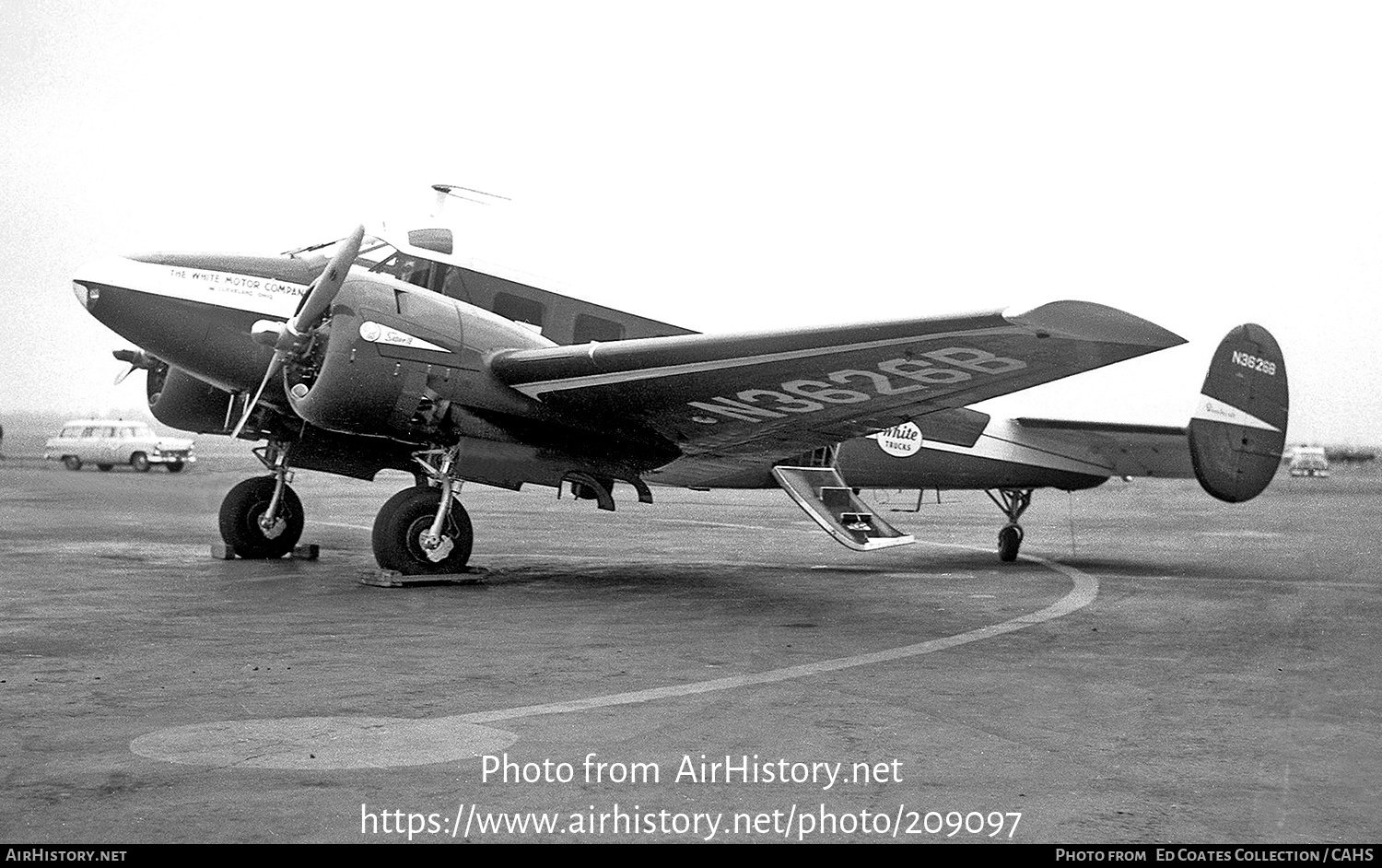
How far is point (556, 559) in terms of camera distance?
598 inches

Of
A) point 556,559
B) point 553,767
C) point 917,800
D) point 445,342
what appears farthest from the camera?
point 556,559

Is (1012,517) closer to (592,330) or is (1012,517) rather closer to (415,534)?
(592,330)

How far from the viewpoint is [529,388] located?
11.5 m

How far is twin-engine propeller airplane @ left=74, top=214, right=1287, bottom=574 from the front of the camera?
9.94m

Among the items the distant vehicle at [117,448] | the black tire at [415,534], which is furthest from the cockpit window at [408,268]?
the distant vehicle at [117,448]

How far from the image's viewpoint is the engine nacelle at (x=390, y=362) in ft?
36.6

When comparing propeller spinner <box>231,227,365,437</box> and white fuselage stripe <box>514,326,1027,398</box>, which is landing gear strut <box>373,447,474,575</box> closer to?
white fuselage stripe <box>514,326,1027,398</box>

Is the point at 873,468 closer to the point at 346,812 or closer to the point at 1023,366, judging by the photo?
the point at 1023,366

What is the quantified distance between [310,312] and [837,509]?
5.84 m

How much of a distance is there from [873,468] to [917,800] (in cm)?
1087

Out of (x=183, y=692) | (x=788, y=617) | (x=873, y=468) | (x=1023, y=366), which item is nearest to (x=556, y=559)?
(x=873, y=468)

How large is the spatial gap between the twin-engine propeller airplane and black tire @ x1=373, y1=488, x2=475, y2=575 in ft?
0.06

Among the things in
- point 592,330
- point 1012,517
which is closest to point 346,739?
point 592,330

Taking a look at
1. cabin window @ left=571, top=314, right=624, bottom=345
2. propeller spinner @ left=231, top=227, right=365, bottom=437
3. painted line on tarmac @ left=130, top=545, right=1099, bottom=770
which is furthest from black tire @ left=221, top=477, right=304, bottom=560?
painted line on tarmac @ left=130, top=545, right=1099, bottom=770
